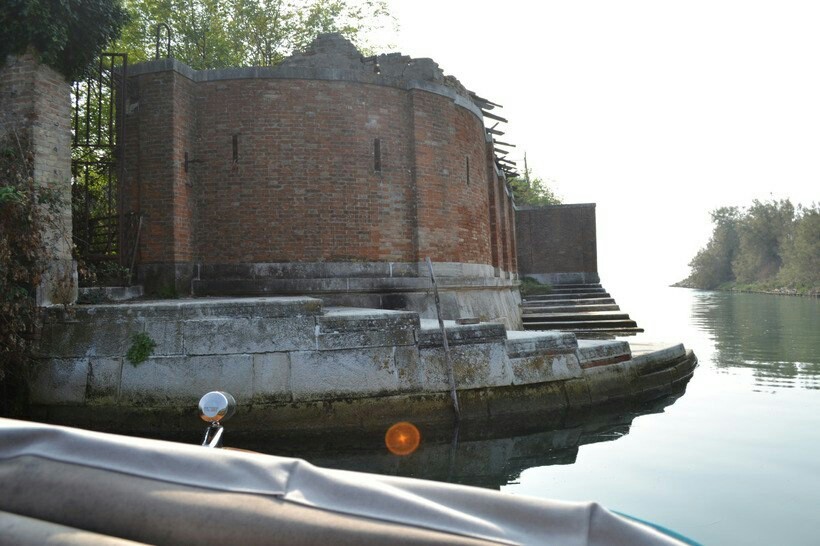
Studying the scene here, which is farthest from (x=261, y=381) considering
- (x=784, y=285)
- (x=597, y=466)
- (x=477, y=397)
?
(x=784, y=285)

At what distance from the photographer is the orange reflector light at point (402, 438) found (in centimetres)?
745

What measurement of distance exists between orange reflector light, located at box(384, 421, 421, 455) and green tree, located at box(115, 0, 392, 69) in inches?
744

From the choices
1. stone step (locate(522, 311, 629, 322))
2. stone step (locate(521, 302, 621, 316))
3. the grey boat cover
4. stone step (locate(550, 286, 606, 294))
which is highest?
stone step (locate(550, 286, 606, 294))

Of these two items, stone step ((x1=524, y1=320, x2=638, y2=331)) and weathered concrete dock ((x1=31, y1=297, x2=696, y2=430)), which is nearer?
weathered concrete dock ((x1=31, y1=297, x2=696, y2=430))

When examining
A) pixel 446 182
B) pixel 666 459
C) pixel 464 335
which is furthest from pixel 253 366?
pixel 446 182

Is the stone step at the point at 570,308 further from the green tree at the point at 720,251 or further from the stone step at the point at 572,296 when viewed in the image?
the green tree at the point at 720,251

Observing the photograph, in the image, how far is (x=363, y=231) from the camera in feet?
38.1

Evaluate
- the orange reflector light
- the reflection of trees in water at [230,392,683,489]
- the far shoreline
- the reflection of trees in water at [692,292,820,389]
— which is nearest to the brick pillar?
the reflection of trees in water at [230,392,683,489]

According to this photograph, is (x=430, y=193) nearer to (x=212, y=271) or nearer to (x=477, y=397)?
(x=212, y=271)

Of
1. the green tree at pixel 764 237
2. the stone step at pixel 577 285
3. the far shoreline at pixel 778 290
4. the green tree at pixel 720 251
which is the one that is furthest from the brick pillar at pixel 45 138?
the green tree at pixel 720 251

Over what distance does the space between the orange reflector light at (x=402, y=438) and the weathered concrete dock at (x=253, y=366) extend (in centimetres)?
18

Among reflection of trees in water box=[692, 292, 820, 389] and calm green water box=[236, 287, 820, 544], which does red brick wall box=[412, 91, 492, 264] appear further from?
reflection of trees in water box=[692, 292, 820, 389]

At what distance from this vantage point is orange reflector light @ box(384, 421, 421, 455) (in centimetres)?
745

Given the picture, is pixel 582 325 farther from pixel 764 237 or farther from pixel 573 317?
pixel 764 237
